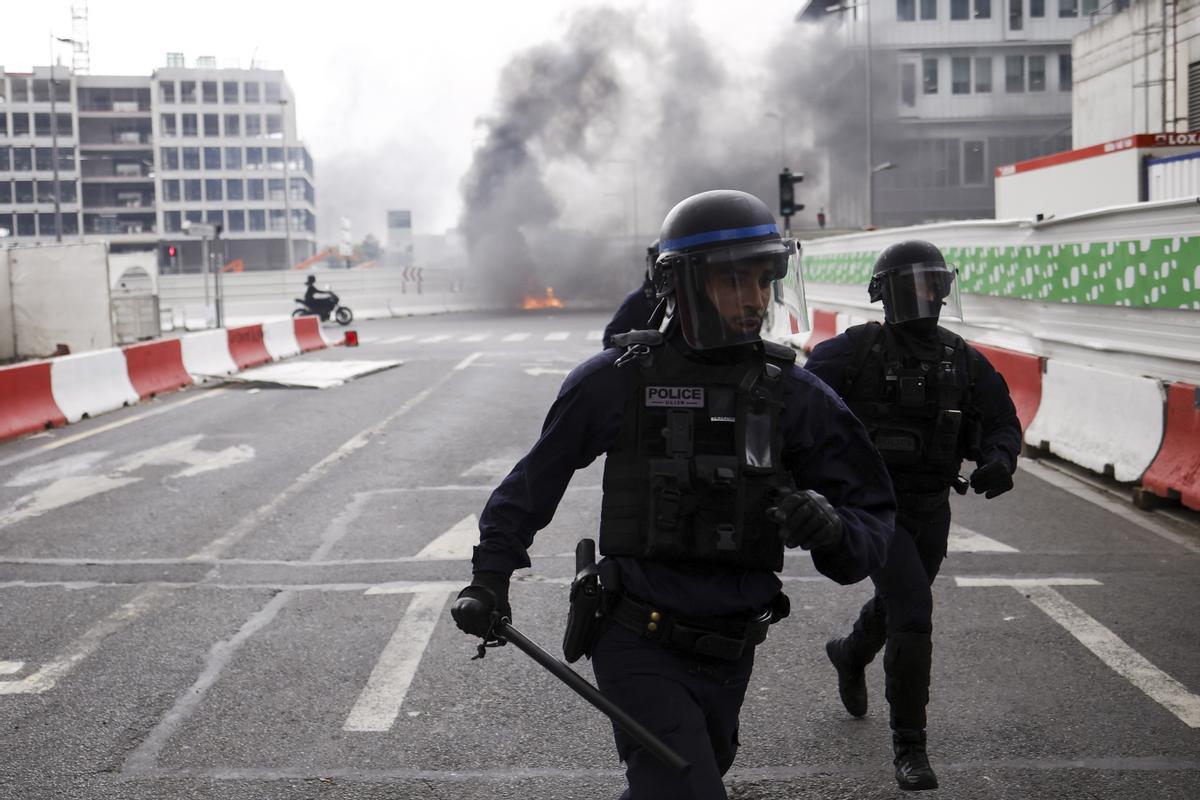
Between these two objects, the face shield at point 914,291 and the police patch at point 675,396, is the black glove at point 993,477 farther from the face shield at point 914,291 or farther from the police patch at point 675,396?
the police patch at point 675,396

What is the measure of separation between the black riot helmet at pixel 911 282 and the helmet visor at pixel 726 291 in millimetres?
1510

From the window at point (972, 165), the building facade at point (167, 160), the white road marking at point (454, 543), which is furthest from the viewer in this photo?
the building facade at point (167, 160)

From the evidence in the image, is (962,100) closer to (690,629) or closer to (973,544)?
(973,544)

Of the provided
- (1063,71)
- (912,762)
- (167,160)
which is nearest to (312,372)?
(912,762)

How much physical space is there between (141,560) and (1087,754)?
4923mm

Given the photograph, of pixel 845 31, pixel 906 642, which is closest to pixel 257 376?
pixel 906 642

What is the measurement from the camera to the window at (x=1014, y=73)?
6888 cm

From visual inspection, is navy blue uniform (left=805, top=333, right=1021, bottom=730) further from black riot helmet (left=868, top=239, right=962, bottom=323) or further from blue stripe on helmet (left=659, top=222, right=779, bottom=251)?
blue stripe on helmet (left=659, top=222, right=779, bottom=251)

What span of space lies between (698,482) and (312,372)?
16.4m

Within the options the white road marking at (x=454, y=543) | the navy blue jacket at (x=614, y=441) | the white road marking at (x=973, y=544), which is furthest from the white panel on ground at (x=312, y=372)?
the navy blue jacket at (x=614, y=441)

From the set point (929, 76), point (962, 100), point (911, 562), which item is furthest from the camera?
point (929, 76)

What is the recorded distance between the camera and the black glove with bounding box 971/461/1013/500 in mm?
4164

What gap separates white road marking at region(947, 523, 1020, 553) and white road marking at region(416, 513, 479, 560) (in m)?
2.67

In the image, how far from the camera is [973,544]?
24.1ft
